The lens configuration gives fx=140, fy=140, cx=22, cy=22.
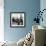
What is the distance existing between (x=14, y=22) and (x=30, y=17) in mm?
699

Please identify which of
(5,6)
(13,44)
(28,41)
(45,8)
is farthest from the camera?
(5,6)

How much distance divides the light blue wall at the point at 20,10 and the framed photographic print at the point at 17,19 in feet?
0.41

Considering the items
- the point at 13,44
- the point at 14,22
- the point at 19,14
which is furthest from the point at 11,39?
the point at 13,44

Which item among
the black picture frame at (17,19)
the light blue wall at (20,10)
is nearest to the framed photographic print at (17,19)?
the black picture frame at (17,19)

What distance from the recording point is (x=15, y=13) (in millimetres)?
5805

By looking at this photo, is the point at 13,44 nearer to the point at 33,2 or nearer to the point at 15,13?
the point at 15,13

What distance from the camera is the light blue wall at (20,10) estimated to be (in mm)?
5777

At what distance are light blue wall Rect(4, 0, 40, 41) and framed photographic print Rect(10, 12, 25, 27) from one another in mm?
124

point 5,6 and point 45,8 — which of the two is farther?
point 5,6

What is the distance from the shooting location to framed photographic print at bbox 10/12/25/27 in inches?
229

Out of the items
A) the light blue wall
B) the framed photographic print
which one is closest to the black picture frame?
the framed photographic print

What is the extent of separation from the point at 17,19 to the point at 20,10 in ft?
1.29

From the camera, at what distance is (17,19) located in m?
5.82

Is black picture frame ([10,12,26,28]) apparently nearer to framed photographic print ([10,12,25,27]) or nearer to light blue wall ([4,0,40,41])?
framed photographic print ([10,12,25,27])
